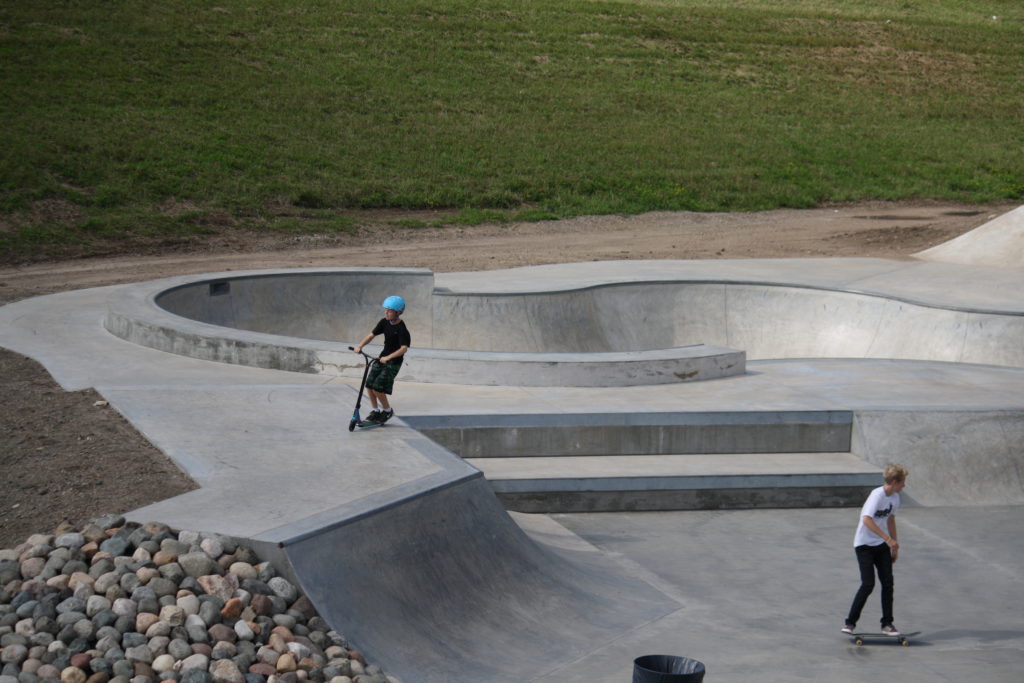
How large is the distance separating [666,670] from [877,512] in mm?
2457

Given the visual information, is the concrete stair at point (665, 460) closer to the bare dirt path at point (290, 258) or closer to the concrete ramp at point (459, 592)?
the concrete ramp at point (459, 592)

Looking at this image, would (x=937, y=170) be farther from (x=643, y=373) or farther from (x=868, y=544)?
(x=868, y=544)

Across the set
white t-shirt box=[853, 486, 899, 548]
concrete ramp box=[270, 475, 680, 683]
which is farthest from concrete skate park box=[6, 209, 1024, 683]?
white t-shirt box=[853, 486, 899, 548]

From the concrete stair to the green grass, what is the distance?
53.6 ft

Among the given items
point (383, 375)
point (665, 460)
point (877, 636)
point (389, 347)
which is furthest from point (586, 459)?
point (877, 636)

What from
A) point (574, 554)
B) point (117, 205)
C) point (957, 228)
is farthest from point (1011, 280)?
point (117, 205)

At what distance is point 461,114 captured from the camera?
38562mm

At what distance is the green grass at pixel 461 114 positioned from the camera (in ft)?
94.7

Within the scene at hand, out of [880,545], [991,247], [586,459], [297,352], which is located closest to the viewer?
[880,545]

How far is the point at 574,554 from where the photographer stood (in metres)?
9.23

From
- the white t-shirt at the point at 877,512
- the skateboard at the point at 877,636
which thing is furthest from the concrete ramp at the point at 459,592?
the white t-shirt at the point at 877,512

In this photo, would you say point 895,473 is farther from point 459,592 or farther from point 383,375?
point 383,375

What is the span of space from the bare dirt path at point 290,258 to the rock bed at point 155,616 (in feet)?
2.27

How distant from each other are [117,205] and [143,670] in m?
23.1
